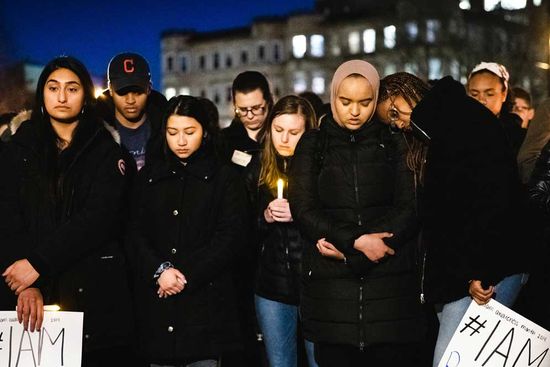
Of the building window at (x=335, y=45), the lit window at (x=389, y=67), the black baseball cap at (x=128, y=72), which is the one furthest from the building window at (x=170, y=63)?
the black baseball cap at (x=128, y=72)

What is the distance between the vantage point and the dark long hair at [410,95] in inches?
197

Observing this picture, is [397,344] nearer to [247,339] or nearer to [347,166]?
[347,166]

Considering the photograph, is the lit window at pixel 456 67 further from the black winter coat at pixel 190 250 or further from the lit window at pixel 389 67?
the black winter coat at pixel 190 250

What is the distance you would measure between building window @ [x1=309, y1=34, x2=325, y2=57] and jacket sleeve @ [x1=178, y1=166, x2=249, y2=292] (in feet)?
287

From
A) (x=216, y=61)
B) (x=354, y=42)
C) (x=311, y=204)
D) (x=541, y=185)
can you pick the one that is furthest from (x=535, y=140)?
(x=216, y=61)

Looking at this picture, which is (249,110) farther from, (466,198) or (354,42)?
(354,42)

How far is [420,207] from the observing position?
16.0ft

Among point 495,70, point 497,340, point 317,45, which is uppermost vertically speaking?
point 317,45

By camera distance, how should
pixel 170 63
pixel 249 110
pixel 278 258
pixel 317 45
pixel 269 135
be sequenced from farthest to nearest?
pixel 170 63
pixel 317 45
pixel 249 110
pixel 269 135
pixel 278 258

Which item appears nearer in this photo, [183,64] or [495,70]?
[495,70]

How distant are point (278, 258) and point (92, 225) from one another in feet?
4.51

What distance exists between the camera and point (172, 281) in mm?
5027

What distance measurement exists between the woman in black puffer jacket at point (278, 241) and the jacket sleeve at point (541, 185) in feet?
5.25

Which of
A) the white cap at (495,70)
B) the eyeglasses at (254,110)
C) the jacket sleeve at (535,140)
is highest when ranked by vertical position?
the white cap at (495,70)
